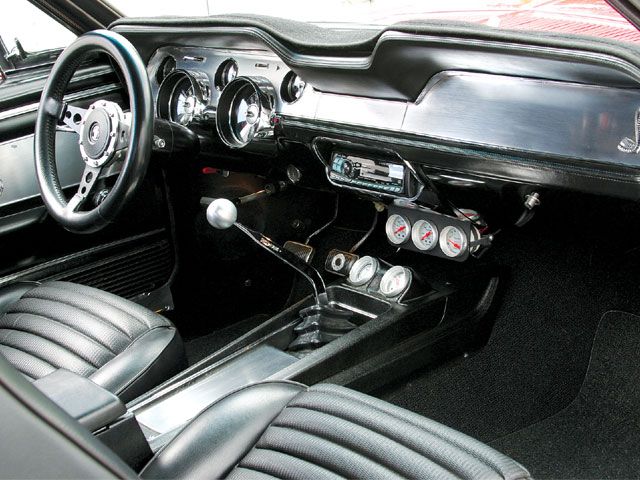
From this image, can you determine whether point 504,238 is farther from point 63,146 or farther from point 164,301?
point 63,146

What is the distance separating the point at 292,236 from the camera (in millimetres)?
2768

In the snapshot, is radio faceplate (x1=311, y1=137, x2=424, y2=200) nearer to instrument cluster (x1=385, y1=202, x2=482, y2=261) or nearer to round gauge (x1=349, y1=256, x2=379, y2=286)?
instrument cluster (x1=385, y1=202, x2=482, y2=261)

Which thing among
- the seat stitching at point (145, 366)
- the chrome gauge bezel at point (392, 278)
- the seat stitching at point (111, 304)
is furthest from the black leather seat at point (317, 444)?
the chrome gauge bezel at point (392, 278)

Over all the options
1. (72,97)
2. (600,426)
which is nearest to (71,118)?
(72,97)

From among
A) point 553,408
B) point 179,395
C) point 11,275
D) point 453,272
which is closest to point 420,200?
point 453,272

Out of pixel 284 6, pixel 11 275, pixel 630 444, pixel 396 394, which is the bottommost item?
pixel 630 444

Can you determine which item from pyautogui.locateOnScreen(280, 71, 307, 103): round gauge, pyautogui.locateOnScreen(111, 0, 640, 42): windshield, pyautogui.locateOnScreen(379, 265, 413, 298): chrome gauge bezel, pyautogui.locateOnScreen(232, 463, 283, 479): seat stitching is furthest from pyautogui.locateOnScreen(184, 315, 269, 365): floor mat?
pyautogui.locateOnScreen(232, 463, 283, 479): seat stitching

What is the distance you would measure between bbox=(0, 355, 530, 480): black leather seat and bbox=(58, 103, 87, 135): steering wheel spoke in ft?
3.11

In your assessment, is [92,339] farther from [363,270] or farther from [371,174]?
[363,270]

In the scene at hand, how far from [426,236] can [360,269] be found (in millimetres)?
247

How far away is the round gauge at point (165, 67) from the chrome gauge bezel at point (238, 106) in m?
0.30

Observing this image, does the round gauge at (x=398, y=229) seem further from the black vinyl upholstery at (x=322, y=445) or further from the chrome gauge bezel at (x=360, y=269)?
the black vinyl upholstery at (x=322, y=445)

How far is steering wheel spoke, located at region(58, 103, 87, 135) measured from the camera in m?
1.97

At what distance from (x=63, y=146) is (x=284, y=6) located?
0.85m
